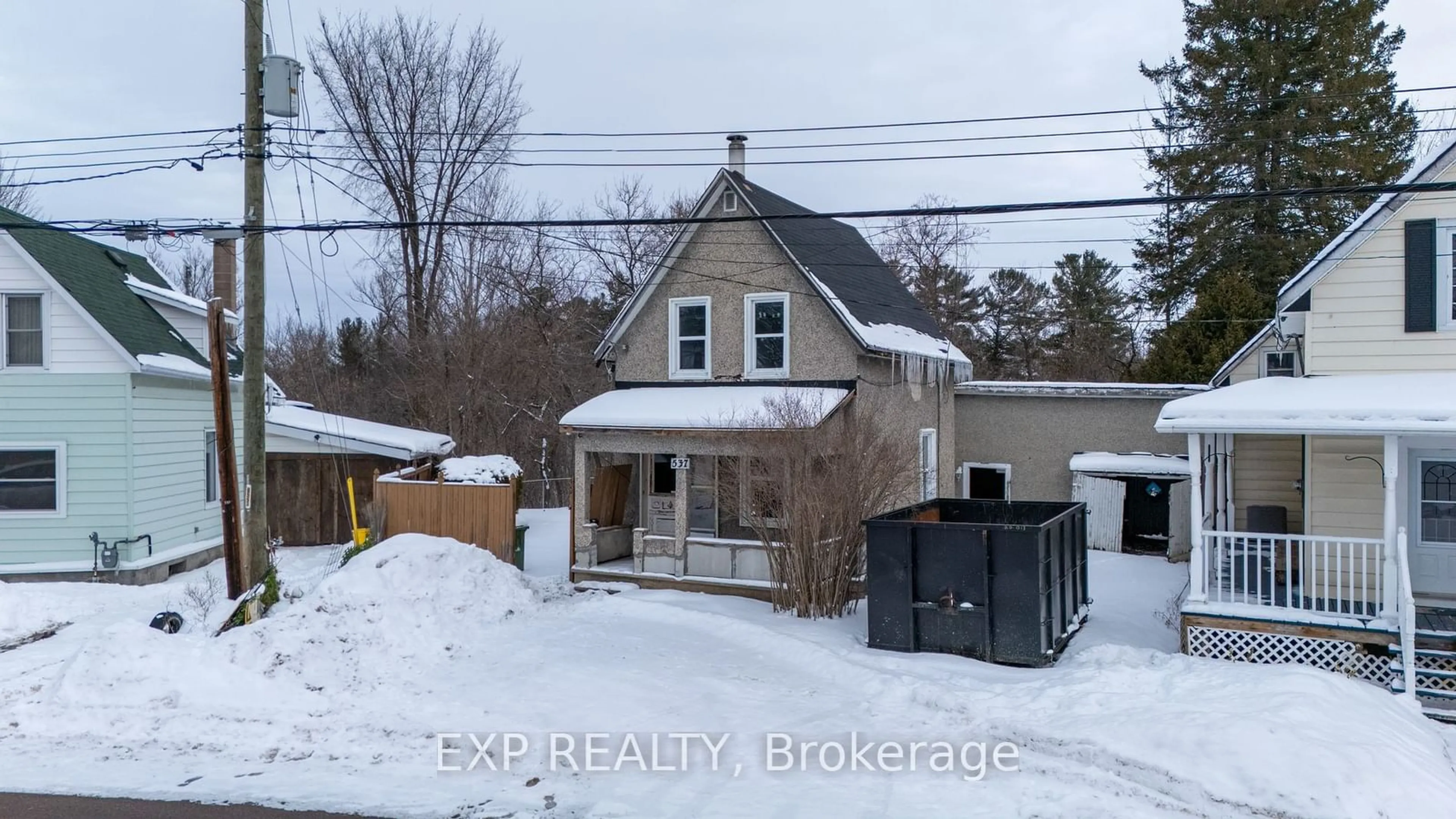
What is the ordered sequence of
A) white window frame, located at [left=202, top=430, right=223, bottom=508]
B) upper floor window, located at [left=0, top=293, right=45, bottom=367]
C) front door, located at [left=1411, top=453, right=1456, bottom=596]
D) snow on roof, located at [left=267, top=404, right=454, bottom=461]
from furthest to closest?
snow on roof, located at [left=267, top=404, right=454, bottom=461] < white window frame, located at [left=202, top=430, right=223, bottom=508] < upper floor window, located at [left=0, top=293, right=45, bottom=367] < front door, located at [left=1411, top=453, right=1456, bottom=596]

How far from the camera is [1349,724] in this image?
7875 millimetres

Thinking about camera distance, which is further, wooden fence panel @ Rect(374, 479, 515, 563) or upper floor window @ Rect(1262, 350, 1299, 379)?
upper floor window @ Rect(1262, 350, 1299, 379)

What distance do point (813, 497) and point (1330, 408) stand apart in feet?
20.3

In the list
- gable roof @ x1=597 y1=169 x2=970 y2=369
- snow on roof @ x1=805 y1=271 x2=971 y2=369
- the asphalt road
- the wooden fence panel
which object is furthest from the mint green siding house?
snow on roof @ x1=805 y1=271 x2=971 y2=369

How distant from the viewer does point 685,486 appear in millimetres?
15516

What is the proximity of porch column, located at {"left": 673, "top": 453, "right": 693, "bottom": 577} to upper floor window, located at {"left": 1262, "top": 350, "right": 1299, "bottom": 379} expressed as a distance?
37.4 feet

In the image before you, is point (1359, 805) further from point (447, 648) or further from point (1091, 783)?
point (447, 648)

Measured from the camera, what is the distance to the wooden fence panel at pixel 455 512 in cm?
1577

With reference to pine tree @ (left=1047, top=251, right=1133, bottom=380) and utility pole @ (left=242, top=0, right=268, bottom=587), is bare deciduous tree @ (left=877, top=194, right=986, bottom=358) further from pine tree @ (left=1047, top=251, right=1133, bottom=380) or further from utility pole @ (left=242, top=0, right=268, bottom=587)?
utility pole @ (left=242, top=0, right=268, bottom=587)

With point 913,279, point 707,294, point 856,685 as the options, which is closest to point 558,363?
point 913,279

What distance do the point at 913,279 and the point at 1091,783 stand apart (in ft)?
102

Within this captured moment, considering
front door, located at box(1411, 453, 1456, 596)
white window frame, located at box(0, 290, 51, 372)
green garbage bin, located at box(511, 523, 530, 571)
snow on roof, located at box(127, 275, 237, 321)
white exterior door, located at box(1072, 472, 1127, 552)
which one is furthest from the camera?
white exterior door, located at box(1072, 472, 1127, 552)

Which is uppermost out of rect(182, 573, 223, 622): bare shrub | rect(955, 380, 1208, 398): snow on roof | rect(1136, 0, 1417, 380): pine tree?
rect(1136, 0, 1417, 380): pine tree

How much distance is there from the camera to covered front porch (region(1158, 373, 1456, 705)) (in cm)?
1012
